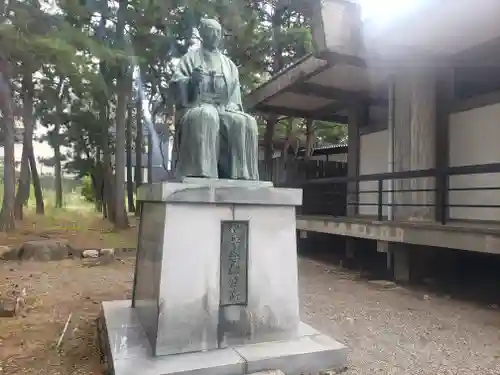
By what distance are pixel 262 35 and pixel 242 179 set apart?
8.30 m

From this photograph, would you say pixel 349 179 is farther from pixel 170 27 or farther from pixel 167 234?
pixel 170 27

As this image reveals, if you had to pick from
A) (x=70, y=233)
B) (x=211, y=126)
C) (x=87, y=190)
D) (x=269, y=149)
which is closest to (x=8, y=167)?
(x=70, y=233)

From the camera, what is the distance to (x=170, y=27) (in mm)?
10734

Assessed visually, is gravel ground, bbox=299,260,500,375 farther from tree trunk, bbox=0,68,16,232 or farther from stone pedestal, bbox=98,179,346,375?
tree trunk, bbox=0,68,16,232

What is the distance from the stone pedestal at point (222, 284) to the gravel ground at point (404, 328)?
59 cm

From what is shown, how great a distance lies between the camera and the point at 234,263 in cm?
332

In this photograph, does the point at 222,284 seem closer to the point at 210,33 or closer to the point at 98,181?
the point at 210,33

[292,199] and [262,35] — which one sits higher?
[262,35]

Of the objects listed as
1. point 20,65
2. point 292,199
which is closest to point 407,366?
point 292,199

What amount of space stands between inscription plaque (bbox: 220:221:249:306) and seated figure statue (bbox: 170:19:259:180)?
493 mm

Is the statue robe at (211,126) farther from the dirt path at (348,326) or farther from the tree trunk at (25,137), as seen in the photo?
the tree trunk at (25,137)

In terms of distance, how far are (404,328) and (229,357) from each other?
228 cm

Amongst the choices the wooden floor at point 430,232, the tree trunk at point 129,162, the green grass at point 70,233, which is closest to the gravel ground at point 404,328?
the wooden floor at point 430,232

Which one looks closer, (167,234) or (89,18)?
(167,234)
